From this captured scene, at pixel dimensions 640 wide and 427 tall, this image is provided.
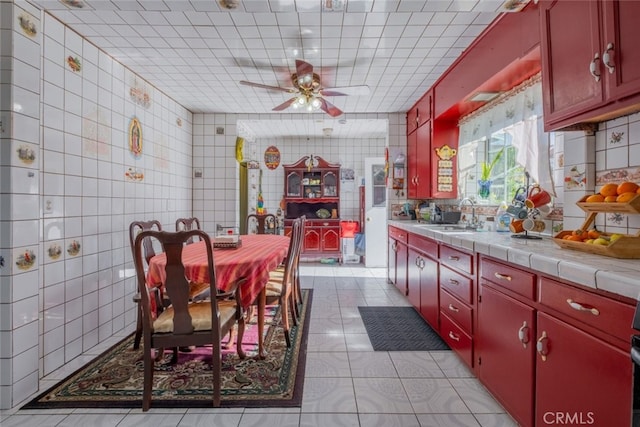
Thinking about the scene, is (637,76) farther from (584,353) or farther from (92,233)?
(92,233)

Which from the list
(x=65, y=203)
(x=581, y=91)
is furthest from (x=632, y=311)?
(x=65, y=203)

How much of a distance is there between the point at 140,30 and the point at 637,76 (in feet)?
9.69

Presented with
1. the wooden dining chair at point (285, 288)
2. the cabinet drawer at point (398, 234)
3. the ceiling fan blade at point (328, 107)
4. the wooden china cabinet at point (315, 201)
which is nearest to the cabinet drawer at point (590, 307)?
the wooden dining chair at point (285, 288)

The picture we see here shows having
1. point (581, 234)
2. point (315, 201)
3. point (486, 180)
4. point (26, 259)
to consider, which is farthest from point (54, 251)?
point (315, 201)

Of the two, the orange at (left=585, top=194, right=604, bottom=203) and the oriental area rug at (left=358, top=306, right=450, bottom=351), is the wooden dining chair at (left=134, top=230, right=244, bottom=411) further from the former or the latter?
the orange at (left=585, top=194, right=604, bottom=203)

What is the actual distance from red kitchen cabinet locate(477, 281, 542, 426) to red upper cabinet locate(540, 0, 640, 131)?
0.96 m

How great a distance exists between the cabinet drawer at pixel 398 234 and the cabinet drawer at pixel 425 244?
20cm

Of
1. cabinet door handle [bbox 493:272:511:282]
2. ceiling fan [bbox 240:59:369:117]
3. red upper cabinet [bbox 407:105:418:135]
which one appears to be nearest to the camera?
cabinet door handle [bbox 493:272:511:282]

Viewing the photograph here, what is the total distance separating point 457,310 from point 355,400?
96 cm

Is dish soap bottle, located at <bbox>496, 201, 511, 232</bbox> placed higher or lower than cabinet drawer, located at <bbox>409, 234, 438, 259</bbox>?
higher

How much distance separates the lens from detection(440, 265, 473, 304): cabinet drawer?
2033 millimetres

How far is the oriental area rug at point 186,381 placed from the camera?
1.81 m

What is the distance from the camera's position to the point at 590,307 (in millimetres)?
1110

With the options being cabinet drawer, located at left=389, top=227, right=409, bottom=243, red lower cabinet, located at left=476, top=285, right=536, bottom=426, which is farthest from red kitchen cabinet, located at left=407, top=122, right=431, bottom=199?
red lower cabinet, located at left=476, top=285, right=536, bottom=426
